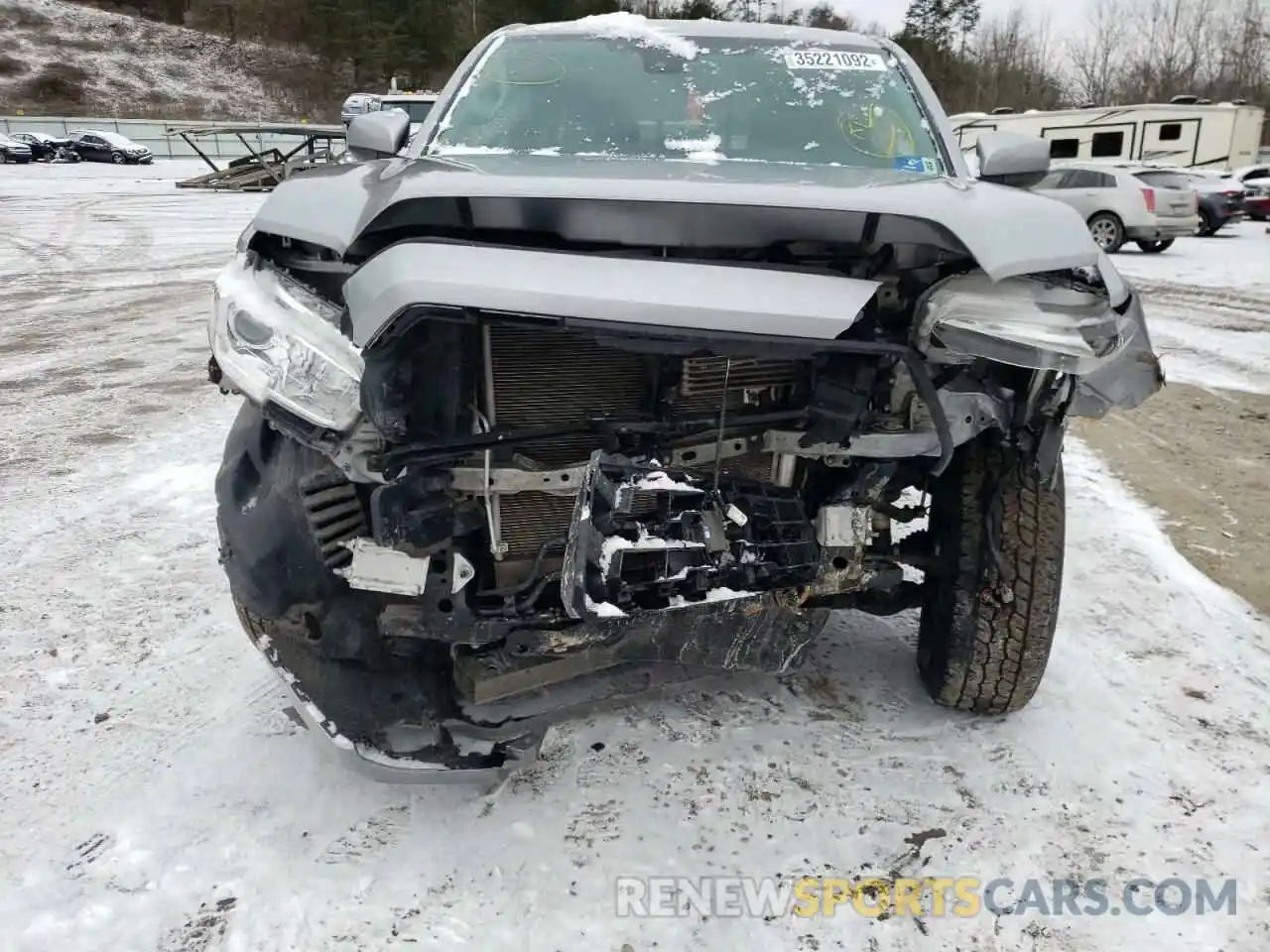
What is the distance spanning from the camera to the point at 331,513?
208cm

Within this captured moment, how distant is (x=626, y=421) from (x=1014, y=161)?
1598mm

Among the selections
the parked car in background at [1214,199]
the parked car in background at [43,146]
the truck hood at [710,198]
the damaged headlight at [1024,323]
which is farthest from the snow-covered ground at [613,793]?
the parked car in background at [43,146]

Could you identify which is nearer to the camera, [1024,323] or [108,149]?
[1024,323]

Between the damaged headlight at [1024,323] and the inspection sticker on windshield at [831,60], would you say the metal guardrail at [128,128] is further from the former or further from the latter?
the damaged headlight at [1024,323]

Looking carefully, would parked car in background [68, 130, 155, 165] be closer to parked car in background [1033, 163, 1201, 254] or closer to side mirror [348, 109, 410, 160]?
parked car in background [1033, 163, 1201, 254]

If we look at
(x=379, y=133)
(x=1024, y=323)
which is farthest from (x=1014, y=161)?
(x=379, y=133)

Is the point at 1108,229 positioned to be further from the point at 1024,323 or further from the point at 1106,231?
the point at 1024,323

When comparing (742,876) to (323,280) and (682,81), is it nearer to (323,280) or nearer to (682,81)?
(323,280)

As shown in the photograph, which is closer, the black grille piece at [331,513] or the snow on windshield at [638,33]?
the black grille piece at [331,513]

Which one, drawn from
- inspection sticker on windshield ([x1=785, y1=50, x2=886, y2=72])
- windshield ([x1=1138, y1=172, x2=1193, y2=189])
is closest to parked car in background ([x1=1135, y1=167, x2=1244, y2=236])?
windshield ([x1=1138, y1=172, x2=1193, y2=189])

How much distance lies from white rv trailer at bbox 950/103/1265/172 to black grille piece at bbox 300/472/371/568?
77.1 feet

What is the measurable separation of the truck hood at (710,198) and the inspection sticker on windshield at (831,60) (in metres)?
1.11

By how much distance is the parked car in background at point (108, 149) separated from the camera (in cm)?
3125

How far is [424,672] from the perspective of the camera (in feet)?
7.68
